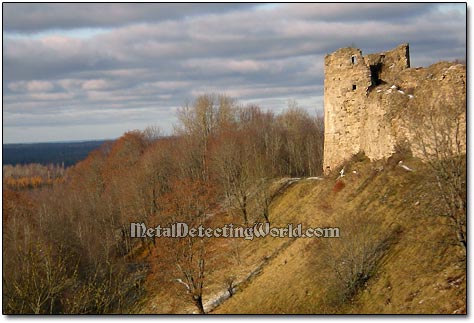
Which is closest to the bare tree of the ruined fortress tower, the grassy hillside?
the grassy hillside

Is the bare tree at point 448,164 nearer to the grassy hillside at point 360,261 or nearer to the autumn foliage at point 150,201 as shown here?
the grassy hillside at point 360,261

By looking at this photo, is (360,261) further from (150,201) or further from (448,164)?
(150,201)

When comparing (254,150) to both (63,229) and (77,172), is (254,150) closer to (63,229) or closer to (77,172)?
(63,229)

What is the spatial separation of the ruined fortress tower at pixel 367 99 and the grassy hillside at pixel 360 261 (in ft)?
4.28

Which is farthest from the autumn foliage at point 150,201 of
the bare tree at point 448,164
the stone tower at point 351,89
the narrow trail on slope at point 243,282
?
the bare tree at point 448,164

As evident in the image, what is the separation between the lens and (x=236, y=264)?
31.2 metres

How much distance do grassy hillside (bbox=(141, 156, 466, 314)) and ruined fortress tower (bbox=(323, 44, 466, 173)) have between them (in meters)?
1.31

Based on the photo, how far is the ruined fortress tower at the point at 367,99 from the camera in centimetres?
2547

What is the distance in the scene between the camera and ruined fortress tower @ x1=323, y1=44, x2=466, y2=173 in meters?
25.5

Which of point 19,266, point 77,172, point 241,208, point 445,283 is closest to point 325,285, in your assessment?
point 445,283

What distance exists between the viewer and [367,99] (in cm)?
2872

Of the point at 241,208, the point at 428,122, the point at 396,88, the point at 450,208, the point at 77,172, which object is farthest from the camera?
the point at 77,172

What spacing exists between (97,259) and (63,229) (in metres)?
5.74

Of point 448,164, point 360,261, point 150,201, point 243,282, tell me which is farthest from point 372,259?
point 150,201
